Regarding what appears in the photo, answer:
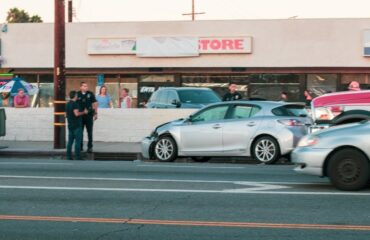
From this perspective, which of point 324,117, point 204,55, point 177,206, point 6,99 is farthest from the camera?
point 204,55

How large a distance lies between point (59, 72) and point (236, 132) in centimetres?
631

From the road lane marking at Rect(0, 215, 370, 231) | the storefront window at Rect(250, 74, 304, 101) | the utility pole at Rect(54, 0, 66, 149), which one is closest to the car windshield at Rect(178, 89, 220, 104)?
the utility pole at Rect(54, 0, 66, 149)

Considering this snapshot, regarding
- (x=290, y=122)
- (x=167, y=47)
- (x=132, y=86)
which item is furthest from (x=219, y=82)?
(x=290, y=122)

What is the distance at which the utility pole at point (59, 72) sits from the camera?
2100 cm

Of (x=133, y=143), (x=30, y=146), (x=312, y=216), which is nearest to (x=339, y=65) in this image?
(x=133, y=143)

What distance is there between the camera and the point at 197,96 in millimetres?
23969

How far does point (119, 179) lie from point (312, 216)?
192 inches

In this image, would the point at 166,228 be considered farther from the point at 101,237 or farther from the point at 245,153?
the point at 245,153

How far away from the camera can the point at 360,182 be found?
36.3 feet

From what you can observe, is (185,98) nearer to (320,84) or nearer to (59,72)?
(59,72)

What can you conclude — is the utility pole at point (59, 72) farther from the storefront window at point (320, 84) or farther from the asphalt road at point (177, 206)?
the storefront window at point (320, 84)

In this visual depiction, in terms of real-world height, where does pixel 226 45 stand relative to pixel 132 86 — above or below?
above

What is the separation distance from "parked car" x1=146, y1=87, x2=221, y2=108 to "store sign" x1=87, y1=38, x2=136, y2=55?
11.4 metres

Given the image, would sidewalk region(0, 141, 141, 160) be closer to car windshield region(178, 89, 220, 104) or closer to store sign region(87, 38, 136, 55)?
car windshield region(178, 89, 220, 104)
